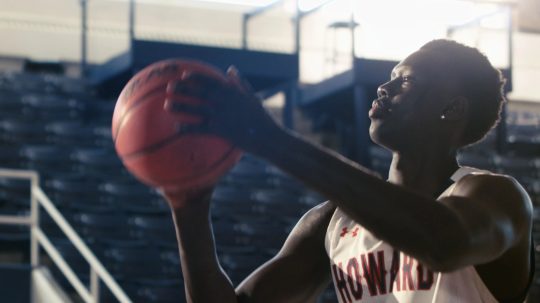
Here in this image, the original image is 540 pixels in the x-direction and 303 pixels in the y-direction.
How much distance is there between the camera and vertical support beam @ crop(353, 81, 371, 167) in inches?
314

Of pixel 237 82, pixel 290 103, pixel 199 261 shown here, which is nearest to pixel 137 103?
pixel 237 82

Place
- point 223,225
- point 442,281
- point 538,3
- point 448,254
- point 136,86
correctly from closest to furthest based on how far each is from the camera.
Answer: point 448,254
point 136,86
point 442,281
point 223,225
point 538,3

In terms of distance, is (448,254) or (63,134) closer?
(448,254)

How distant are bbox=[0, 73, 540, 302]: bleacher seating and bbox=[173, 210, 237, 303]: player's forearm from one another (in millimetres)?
4009

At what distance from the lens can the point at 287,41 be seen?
1062cm

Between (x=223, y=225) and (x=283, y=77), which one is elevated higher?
(x=283, y=77)

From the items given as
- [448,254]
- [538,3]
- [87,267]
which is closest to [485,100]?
[448,254]

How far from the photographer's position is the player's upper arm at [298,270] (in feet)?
7.66

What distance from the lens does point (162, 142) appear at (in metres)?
1.78

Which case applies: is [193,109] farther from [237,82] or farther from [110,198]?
[110,198]

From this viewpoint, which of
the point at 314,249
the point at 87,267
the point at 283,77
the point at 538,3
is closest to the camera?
the point at 314,249

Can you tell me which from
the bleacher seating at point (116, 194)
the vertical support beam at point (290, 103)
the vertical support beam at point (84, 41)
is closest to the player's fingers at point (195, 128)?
the bleacher seating at point (116, 194)

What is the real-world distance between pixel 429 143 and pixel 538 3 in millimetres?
8435

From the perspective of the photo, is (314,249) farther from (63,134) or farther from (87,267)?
(63,134)
